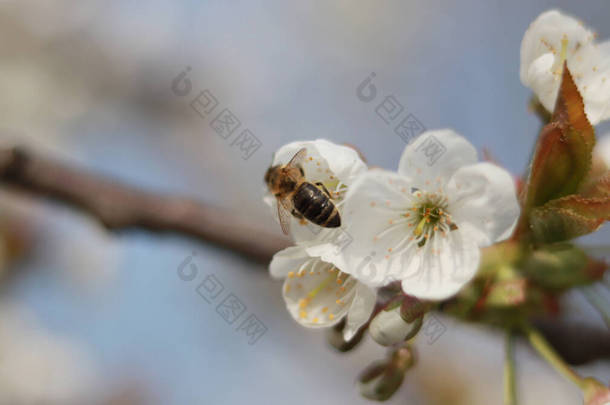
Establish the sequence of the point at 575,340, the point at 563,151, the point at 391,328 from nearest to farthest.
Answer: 1. the point at 391,328
2. the point at 563,151
3. the point at 575,340

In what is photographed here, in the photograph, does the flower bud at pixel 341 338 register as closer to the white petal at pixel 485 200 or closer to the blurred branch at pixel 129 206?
the white petal at pixel 485 200

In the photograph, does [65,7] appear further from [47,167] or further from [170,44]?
[47,167]

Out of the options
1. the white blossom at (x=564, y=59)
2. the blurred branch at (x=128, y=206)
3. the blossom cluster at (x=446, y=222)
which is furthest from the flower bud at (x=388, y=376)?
the white blossom at (x=564, y=59)

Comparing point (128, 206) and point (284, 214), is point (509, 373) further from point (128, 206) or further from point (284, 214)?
point (128, 206)

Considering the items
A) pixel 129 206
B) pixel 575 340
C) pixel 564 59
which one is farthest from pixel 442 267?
pixel 129 206

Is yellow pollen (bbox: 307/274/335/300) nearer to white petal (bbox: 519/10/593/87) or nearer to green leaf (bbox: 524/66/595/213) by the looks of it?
green leaf (bbox: 524/66/595/213)

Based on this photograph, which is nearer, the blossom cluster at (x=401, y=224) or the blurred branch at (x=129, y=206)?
the blossom cluster at (x=401, y=224)
